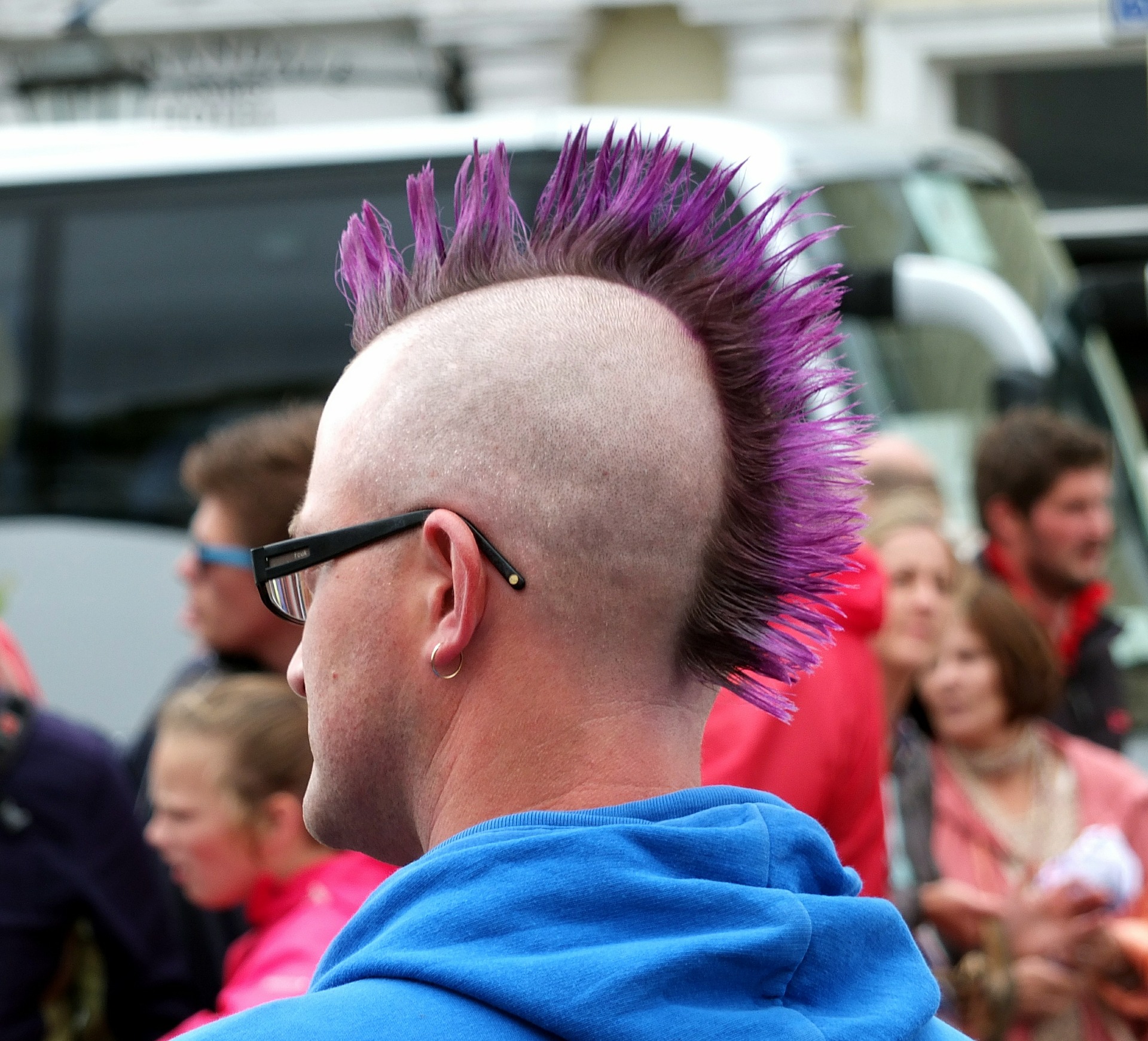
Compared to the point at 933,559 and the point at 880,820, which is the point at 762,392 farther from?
the point at 933,559

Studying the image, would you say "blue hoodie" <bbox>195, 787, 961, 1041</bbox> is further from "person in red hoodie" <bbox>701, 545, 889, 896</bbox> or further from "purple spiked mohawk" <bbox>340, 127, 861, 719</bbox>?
"person in red hoodie" <bbox>701, 545, 889, 896</bbox>

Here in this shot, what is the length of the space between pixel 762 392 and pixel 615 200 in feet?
0.61

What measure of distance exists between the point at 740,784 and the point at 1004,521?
2.26m

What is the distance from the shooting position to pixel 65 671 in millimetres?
5391

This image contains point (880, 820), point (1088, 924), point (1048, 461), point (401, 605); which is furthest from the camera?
point (1048, 461)

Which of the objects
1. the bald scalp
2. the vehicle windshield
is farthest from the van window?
the bald scalp

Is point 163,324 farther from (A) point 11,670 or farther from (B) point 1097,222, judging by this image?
(B) point 1097,222

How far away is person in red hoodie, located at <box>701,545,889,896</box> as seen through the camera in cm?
246

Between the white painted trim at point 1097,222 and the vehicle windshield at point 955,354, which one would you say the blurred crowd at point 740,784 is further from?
the white painted trim at point 1097,222

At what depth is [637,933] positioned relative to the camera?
106cm

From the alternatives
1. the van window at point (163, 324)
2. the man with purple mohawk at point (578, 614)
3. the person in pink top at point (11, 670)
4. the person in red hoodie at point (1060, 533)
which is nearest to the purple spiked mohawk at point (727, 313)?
the man with purple mohawk at point (578, 614)

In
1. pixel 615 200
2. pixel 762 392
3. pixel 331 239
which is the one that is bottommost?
pixel 762 392

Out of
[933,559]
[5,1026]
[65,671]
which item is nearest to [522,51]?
[65,671]

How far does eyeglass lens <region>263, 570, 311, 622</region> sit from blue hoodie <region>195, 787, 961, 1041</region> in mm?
275
